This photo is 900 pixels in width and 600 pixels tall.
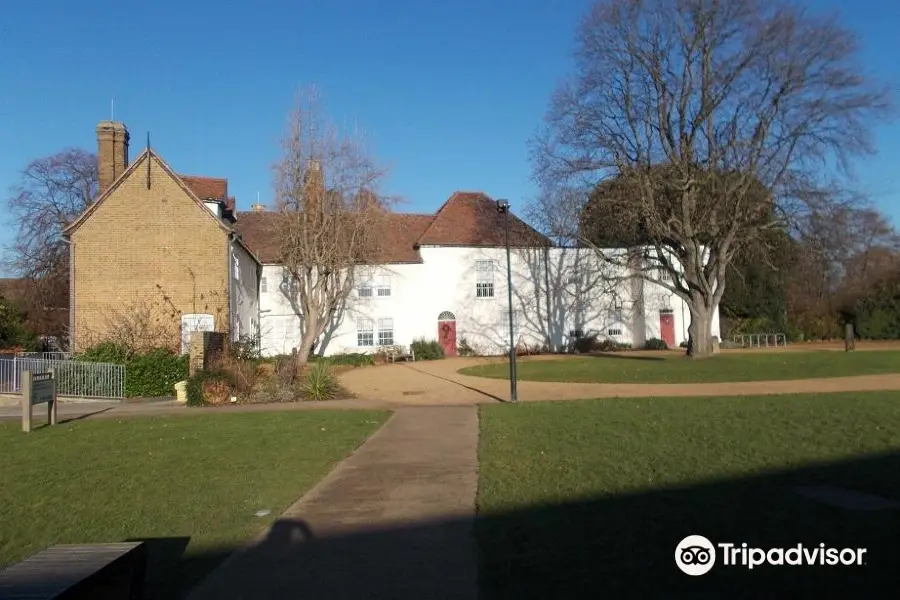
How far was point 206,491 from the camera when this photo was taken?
317 inches

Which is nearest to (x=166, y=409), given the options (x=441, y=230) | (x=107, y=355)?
(x=107, y=355)

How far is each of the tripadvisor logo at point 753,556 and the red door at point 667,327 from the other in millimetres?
43439

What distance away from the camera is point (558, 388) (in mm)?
21406

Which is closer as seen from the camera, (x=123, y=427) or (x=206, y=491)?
(x=206, y=491)

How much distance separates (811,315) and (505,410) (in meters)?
48.9

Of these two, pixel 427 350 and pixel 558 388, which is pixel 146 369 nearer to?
pixel 558 388

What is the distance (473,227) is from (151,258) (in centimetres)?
2087

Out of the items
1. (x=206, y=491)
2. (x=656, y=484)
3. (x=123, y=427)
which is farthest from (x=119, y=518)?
(x=123, y=427)

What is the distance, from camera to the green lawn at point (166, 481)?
616 cm

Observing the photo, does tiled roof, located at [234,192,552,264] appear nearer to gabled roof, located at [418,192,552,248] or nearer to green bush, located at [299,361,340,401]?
gabled roof, located at [418,192,552,248]

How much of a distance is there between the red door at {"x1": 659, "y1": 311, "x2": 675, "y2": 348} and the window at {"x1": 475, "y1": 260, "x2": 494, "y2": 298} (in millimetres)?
12219

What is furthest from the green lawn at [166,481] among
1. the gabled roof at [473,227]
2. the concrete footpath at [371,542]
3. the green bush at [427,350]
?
the gabled roof at [473,227]

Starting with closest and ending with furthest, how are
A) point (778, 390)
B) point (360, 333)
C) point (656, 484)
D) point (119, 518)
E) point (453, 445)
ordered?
point (119, 518)
point (656, 484)
point (453, 445)
point (778, 390)
point (360, 333)

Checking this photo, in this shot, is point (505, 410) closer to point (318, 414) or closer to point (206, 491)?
point (318, 414)
